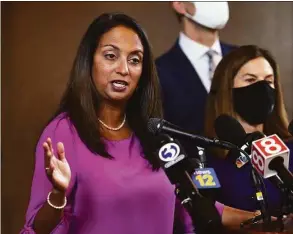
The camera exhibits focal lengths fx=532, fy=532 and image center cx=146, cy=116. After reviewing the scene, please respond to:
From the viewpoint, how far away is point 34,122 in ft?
7.44

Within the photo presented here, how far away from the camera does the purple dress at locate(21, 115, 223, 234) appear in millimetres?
1444

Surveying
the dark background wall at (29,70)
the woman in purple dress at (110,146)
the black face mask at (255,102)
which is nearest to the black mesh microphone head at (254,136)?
the woman in purple dress at (110,146)

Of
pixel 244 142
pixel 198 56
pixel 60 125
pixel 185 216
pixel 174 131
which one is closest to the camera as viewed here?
pixel 174 131

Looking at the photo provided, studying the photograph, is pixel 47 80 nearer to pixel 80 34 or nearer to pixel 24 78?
pixel 24 78

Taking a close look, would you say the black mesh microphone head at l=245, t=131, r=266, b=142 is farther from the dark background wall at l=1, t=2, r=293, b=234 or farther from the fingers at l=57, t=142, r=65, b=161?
the dark background wall at l=1, t=2, r=293, b=234

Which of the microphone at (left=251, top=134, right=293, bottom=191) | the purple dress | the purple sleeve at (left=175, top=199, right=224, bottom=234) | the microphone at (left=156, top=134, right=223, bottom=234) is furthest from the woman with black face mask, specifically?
the microphone at (left=156, top=134, right=223, bottom=234)

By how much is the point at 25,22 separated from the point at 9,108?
0.37 metres

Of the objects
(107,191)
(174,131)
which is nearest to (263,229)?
(174,131)

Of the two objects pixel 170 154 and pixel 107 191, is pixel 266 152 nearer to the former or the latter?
pixel 170 154

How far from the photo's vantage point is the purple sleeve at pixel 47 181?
1354mm

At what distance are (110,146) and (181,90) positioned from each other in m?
0.83

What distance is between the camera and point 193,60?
2359 millimetres

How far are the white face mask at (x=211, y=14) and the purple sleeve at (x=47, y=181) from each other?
1047 millimetres

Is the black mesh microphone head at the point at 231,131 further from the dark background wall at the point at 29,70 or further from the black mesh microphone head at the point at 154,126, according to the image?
the dark background wall at the point at 29,70
